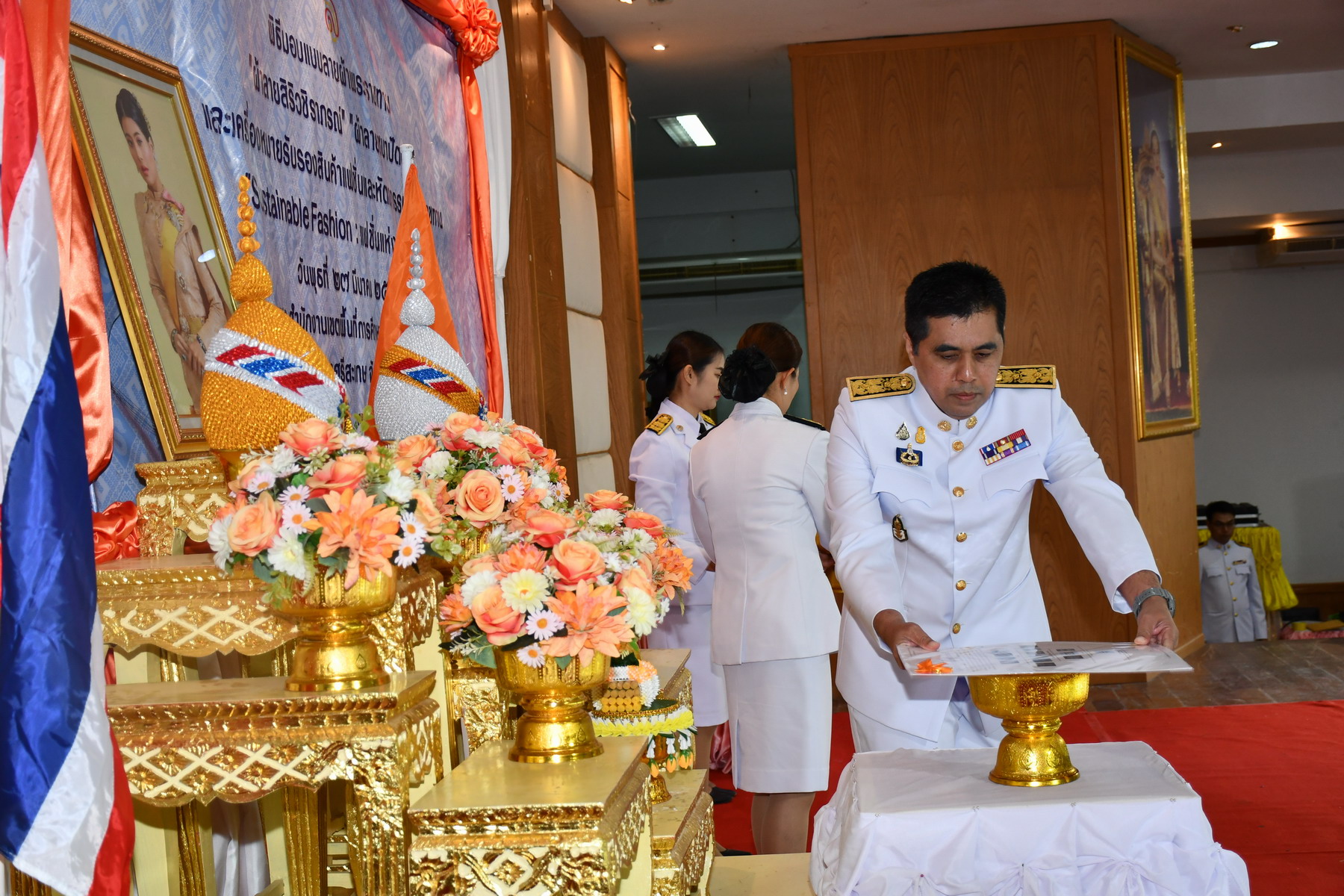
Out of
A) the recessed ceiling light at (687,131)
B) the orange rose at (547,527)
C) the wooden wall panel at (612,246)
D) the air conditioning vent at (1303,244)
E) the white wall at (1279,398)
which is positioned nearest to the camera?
the orange rose at (547,527)

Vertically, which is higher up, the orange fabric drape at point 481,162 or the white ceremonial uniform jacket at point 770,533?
the orange fabric drape at point 481,162

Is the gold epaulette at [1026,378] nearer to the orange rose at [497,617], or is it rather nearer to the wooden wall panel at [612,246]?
the orange rose at [497,617]

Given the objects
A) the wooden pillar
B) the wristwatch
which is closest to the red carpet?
the wooden pillar

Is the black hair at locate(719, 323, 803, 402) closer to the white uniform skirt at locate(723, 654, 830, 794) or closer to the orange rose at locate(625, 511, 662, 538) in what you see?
the white uniform skirt at locate(723, 654, 830, 794)

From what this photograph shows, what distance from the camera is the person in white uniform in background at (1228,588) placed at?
882 cm

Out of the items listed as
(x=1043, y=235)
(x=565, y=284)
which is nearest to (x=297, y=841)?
(x=565, y=284)

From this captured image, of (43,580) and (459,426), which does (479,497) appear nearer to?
(459,426)

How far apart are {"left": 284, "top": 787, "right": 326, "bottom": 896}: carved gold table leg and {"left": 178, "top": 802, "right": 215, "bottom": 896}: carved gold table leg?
0.14 meters

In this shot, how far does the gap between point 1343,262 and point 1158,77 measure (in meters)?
4.96

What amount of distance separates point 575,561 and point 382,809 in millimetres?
367

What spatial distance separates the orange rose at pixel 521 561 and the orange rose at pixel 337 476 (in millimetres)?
208

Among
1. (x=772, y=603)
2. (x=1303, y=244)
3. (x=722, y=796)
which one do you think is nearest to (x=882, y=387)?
(x=772, y=603)

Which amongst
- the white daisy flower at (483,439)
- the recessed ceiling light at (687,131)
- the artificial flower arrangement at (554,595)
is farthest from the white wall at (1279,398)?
the artificial flower arrangement at (554,595)

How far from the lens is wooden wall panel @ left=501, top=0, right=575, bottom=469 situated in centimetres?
472
